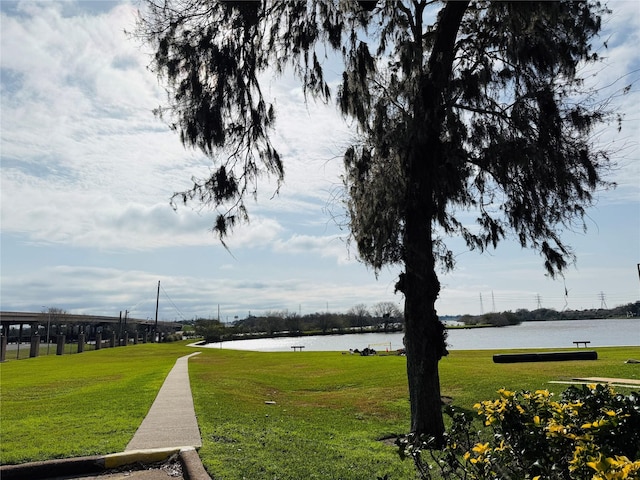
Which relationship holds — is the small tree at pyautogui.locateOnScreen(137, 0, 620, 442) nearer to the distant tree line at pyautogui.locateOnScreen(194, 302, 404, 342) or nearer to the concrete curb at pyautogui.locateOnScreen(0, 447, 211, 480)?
the concrete curb at pyautogui.locateOnScreen(0, 447, 211, 480)

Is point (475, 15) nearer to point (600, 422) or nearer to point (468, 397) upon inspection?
point (600, 422)

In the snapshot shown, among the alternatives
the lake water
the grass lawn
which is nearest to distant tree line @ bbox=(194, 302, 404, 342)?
the lake water

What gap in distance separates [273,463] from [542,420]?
370cm

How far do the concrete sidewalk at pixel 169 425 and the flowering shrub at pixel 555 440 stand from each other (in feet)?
15.7

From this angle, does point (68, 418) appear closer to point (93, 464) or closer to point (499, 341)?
point (93, 464)

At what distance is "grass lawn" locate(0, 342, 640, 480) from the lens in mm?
5969

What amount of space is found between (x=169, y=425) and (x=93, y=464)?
2355 mm

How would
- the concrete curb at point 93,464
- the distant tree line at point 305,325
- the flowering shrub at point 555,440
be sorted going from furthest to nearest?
the distant tree line at point 305,325 → the concrete curb at point 93,464 → the flowering shrub at point 555,440

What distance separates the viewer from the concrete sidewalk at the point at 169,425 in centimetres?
693

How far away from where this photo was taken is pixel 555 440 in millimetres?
2754

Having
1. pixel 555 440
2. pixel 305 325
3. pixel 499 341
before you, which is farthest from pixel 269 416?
pixel 305 325

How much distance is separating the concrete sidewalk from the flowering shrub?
4.79 metres

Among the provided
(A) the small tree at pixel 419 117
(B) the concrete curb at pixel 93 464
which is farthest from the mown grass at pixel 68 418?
(A) the small tree at pixel 419 117

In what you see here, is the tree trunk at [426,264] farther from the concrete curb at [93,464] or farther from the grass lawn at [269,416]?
the concrete curb at [93,464]
